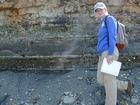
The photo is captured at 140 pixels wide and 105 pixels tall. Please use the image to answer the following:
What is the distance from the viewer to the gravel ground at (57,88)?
3.69m

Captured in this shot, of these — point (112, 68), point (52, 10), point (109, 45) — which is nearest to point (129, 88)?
point (112, 68)

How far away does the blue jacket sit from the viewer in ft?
9.47

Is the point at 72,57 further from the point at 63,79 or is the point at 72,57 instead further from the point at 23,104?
the point at 23,104

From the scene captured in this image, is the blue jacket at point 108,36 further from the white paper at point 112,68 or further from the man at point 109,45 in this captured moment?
the white paper at point 112,68

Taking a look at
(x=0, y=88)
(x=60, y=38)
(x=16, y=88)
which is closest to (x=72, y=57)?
(x=60, y=38)

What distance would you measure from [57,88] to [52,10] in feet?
8.00

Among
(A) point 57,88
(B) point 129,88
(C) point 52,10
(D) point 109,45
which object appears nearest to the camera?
(D) point 109,45

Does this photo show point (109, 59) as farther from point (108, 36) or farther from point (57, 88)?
point (57, 88)

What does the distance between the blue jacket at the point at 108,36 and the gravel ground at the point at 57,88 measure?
1.16 m

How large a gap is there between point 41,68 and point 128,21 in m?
2.81

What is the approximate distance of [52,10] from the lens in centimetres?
537

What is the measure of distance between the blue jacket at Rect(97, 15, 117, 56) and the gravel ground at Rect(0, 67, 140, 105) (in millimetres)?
1158

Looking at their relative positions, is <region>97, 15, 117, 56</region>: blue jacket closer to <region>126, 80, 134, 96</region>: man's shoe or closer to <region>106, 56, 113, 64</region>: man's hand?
<region>106, 56, 113, 64</region>: man's hand

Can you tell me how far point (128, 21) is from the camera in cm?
521
